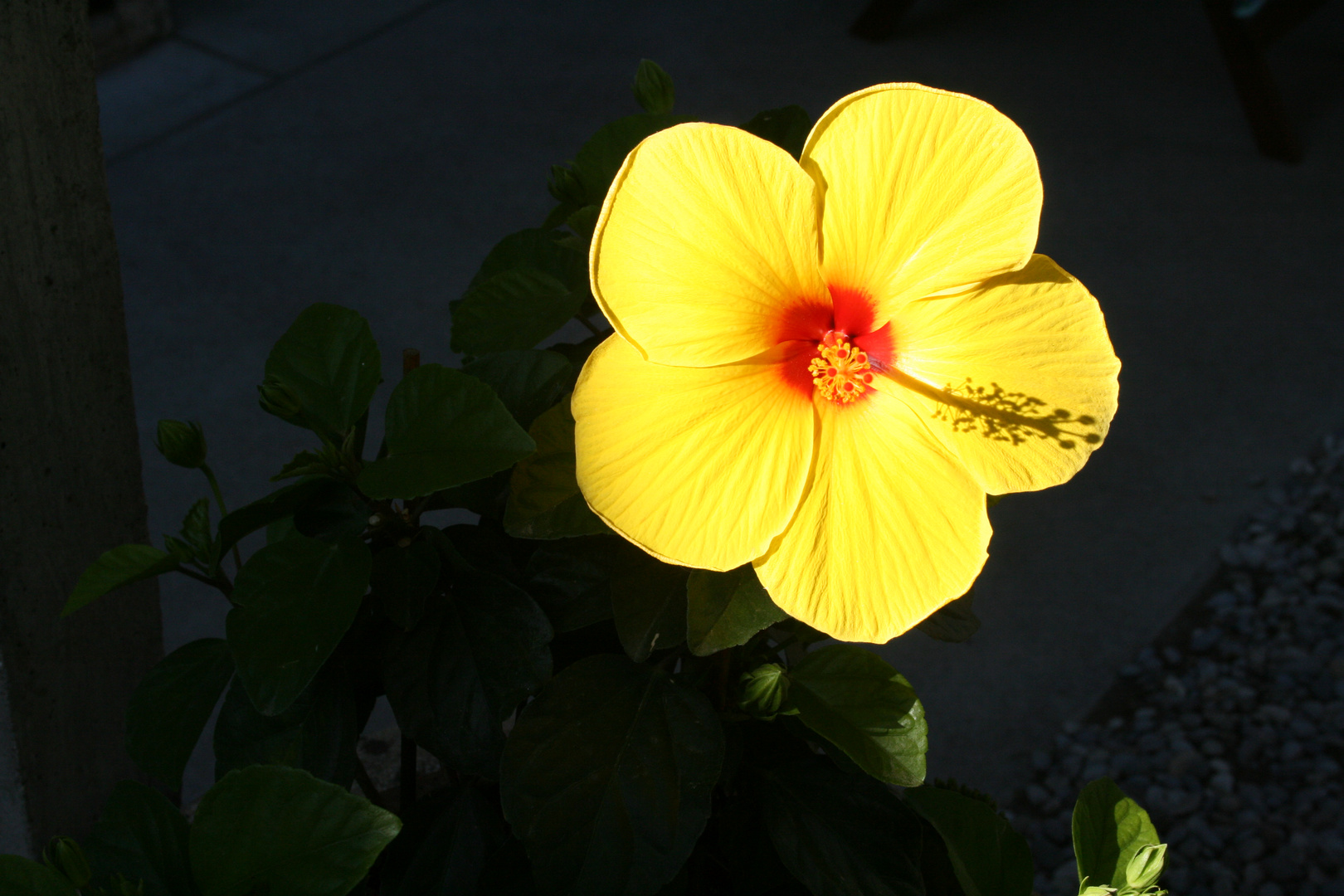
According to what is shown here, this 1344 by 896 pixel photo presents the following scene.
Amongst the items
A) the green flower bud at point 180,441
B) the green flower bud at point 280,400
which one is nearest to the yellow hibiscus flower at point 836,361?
the green flower bud at point 280,400

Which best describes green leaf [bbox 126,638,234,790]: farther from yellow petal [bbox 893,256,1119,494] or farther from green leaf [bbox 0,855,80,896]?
yellow petal [bbox 893,256,1119,494]

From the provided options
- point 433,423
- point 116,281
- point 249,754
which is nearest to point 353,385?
point 433,423

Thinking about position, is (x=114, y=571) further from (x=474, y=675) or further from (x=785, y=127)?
(x=785, y=127)

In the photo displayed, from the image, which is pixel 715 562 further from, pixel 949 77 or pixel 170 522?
pixel 949 77

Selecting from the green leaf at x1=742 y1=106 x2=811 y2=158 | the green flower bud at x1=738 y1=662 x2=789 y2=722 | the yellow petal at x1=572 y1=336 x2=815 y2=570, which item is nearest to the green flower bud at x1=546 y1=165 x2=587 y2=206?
the green leaf at x1=742 y1=106 x2=811 y2=158

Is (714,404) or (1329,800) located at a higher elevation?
(714,404)

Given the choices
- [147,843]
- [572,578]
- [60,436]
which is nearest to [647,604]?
[572,578]
